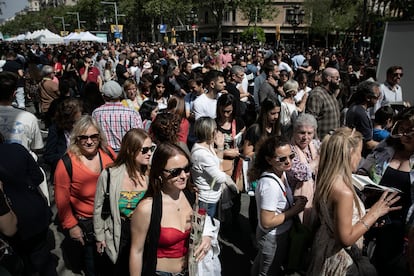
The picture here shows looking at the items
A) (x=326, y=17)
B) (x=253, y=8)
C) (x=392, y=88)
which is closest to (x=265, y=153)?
(x=392, y=88)

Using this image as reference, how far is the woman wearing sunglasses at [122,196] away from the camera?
2787 mm

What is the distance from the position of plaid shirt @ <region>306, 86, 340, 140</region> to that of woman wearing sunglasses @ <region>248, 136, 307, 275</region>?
2.71 m

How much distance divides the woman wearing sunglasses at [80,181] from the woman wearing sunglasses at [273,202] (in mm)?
1481

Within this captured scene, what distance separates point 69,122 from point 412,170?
11.5 feet

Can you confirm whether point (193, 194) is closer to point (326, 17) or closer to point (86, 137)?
point (86, 137)

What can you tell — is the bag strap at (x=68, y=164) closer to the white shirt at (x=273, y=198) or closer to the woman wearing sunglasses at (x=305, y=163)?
the white shirt at (x=273, y=198)

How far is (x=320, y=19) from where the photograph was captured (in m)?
43.0

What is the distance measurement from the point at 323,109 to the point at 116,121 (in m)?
3.24

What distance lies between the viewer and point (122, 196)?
9.25ft

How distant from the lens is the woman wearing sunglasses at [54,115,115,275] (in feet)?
9.68

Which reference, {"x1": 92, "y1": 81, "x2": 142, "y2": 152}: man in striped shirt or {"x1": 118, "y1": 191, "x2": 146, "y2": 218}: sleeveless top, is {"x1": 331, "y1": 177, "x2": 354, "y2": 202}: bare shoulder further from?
{"x1": 92, "y1": 81, "x2": 142, "y2": 152}: man in striped shirt

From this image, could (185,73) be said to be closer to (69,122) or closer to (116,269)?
(69,122)

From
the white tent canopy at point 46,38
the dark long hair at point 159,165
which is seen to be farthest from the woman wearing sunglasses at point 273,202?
the white tent canopy at point 46,38

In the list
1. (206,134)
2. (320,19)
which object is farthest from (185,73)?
(320,19)
